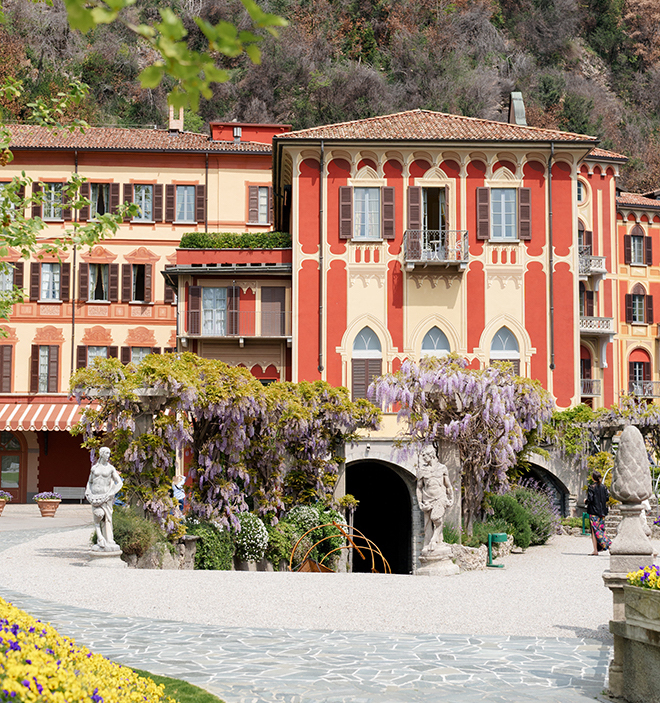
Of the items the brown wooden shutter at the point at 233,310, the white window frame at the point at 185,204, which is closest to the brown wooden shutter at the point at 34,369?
the white window frame at the point at 185,204

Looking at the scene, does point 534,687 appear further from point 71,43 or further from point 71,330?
point 71,43

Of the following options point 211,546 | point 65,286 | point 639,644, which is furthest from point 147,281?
point 639,644

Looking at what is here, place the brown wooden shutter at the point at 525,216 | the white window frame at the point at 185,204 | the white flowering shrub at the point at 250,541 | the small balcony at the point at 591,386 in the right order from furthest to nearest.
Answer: the small balcony at the point at 591,386 < the white window frame at the point at 185,204 < the brown wooden shutter at the point at 525,216 < the white flowering shrub at the point at 250,541

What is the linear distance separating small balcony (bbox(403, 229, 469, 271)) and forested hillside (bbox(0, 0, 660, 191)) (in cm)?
2262

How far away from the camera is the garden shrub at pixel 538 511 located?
917 inches

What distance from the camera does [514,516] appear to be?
22.8 m

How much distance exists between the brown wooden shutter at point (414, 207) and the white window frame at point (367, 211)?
969 millimetres

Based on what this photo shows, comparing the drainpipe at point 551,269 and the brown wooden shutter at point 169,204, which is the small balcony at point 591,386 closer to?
the drainpipe at point 551,269

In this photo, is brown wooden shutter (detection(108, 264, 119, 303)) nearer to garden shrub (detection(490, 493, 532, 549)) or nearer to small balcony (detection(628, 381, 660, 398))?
garden shrub (detection(490, 493, 532, 549))

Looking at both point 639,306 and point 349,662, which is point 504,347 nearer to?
point 639,306

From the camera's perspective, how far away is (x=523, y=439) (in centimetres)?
2353

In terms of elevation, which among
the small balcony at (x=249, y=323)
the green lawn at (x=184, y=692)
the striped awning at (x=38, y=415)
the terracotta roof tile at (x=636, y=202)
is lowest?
the green lawn at (x=184, y=692)

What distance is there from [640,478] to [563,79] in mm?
56573

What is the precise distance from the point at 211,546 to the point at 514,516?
783cm
